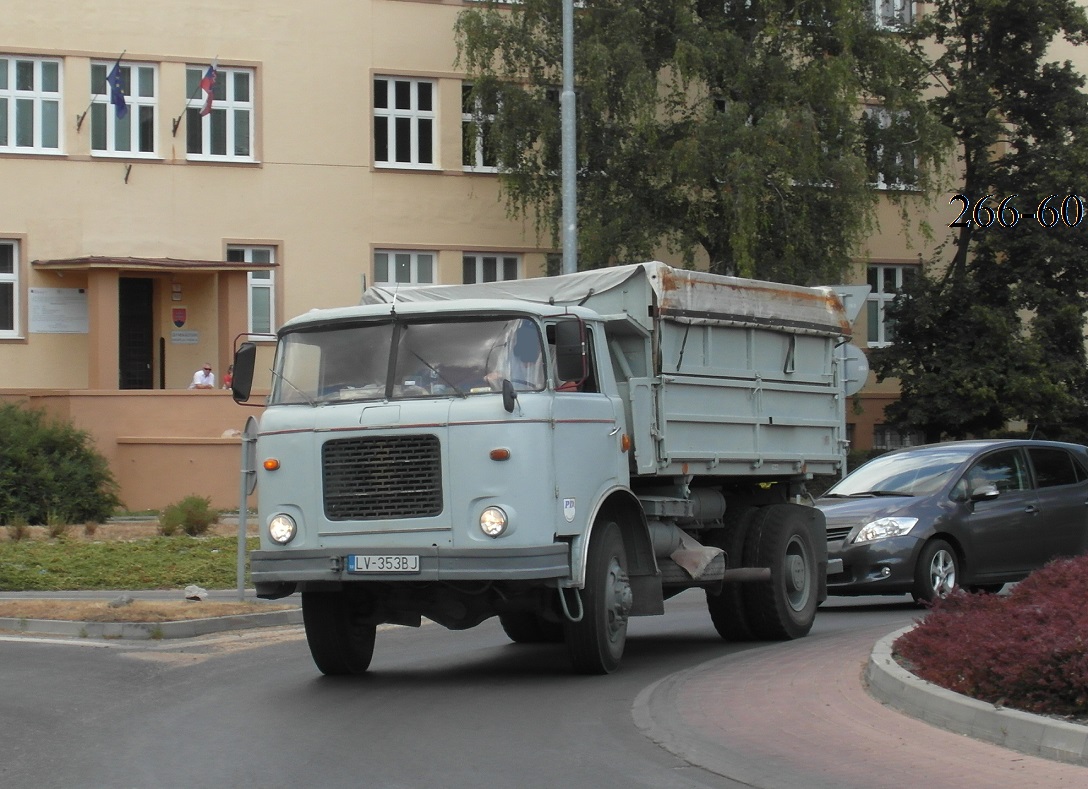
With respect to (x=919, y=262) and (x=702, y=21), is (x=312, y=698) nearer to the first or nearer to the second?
(x=702, y=21)

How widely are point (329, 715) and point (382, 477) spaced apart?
1.62 m

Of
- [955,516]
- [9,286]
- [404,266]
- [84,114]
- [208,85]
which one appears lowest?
[955,516]

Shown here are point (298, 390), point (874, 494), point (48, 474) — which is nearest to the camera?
point (298, 390)

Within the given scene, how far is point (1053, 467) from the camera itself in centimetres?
1753

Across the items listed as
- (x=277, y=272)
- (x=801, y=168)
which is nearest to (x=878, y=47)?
(x=801, y=168)

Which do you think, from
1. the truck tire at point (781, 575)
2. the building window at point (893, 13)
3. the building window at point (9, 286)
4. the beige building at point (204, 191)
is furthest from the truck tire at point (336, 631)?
the building window at point (893, 13)

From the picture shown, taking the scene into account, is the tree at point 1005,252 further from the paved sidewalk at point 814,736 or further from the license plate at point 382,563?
the license plate at point 382,563

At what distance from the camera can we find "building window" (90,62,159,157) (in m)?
32.6

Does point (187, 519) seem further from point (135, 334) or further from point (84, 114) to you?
point (84, 114)

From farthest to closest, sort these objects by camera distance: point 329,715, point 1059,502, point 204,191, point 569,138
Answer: point 204,191 < point 569,138 < point 1059,502 < point 329,715

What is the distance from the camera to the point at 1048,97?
36.3 metres

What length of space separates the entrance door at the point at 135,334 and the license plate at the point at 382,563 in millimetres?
23502

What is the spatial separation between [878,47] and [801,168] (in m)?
3.48

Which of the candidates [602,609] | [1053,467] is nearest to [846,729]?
[602,609]
